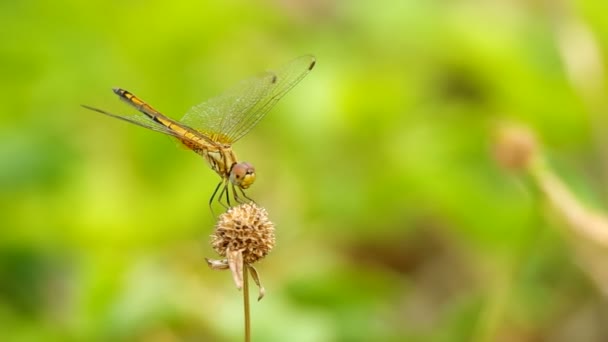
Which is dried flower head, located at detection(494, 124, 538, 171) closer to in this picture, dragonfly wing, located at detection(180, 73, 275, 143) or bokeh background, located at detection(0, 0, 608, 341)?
bokeh background, located at detection(0, 0, 608, 341)

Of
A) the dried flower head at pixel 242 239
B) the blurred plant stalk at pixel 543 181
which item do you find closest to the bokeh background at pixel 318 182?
the blurred plant stalk at pixel 543 181

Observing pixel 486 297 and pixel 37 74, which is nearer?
pixel 486 297

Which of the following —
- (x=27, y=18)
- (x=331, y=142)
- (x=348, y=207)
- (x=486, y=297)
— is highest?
(x=27, y=18)

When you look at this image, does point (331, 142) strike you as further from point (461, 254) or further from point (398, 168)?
point (461, 254)

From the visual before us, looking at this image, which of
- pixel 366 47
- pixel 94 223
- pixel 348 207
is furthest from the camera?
pixel 366 47

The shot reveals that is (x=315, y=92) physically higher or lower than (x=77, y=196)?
higher

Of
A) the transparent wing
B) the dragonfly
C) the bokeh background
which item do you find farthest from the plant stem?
the bokeh background

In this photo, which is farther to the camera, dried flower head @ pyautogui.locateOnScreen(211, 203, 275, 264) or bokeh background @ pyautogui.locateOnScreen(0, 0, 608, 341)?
bokeh background @ pyautogui.locateOnScreen(0, 0, 608, 341)

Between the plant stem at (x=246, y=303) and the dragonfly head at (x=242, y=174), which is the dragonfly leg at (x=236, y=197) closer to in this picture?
the dragonfly head at (x=242, y=174)

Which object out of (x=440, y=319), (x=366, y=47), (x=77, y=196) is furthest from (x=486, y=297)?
(x=366, y=47)
